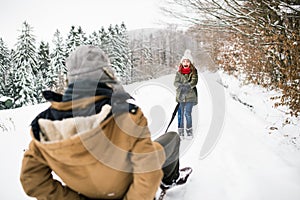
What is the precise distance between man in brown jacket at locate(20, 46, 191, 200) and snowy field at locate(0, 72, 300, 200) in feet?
5.32

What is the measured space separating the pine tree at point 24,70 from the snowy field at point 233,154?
31167mm

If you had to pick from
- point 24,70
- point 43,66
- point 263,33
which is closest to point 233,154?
point 263,33

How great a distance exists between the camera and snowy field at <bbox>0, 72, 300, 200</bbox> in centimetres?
339

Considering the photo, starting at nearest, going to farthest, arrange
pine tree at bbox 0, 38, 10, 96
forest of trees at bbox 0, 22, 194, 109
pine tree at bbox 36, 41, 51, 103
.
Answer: forest of trees at bbox 0, 22, 194, 109, pine tree at bbox 0, 38, 10, 96, pine tree at bbox 36, 41, 51, 103

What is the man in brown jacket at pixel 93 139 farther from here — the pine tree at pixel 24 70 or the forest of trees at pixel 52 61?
the pine tree at pixel 24 70

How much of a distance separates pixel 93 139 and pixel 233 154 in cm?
358

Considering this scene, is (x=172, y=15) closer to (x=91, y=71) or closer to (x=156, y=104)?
(x=156, y=104)

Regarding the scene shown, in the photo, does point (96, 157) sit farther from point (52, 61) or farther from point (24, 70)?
point (52, 61)

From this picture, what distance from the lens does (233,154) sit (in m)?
4.62

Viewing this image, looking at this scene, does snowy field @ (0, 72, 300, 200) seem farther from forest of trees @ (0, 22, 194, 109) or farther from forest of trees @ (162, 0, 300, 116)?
forest of trees @ (0, 22, 194, 109)

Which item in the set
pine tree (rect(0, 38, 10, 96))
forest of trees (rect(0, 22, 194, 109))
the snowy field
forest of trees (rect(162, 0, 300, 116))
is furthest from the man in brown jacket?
pine tree (rect(0, 38, 10, 96))

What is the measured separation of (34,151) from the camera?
6.18 ft

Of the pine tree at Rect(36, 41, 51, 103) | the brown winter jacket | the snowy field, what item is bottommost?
the pine tree at Rect(36, 41, 51, 103)

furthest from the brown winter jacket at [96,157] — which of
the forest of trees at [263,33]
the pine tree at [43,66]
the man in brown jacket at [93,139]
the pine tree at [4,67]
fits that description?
the pine tree at [4,67]
